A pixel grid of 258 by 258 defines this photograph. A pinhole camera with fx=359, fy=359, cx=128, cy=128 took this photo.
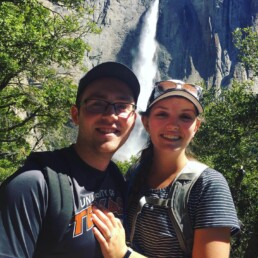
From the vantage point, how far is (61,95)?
1213cm

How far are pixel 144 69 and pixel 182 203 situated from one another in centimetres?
7146

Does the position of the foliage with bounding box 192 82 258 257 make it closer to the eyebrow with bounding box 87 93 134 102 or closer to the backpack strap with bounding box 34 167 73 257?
the eyebrow with bounding box 87 93 134 102

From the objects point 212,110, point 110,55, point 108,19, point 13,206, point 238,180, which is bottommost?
point 13,206

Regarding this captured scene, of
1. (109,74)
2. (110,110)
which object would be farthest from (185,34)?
(110,110)

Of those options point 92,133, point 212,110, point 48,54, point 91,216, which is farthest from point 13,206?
point 212,110

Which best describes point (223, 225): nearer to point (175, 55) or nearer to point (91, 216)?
point (91, 216)

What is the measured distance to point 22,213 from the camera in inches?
80.5

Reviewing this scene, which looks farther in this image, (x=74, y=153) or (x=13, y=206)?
(x=74, y=153)

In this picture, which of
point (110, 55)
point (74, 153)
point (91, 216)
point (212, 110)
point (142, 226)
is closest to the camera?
point (91, 216)

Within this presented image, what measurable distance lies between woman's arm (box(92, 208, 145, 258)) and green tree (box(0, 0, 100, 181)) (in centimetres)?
770

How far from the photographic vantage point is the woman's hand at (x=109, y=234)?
2.42 m

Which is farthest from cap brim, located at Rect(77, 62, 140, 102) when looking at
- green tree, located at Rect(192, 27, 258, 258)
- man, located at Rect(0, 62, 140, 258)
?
green tree, located at Rect(192, 27, 258, 258)

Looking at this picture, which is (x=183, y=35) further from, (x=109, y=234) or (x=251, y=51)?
(x=109, y=234)

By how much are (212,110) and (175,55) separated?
62.1m
